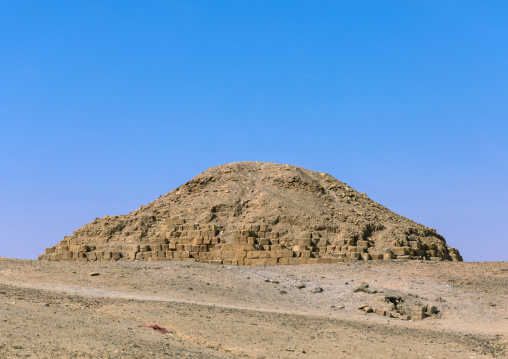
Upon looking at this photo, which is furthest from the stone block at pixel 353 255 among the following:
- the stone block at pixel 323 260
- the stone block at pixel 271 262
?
the stone block at pixel 271 262

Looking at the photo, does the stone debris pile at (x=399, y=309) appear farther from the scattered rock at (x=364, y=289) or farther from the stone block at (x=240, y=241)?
the stone block at (x=240, y=241)

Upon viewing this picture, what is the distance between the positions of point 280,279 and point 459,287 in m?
7.03

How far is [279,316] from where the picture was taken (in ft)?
63.4

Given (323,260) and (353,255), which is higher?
(353,255)

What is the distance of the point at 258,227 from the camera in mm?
34312

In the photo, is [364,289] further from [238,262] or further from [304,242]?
[238,262]

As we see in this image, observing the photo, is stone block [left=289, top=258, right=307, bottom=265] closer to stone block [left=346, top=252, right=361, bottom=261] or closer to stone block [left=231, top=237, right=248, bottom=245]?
stone block [left=346, top=252, right=361, bottom=261]

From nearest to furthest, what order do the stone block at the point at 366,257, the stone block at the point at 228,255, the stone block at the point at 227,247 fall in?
the stone block at the point at 366,257
the stone block at the point at 228,255
the stone block at the point at 227,247

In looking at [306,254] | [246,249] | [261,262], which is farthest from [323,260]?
[246,249]

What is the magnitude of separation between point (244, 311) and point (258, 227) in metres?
14.5

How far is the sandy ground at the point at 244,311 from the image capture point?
13.4m

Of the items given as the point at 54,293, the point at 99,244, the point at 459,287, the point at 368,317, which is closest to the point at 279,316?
the point at 368,317

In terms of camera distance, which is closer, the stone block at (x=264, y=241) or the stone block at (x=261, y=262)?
the stone block at (x=261, y=262)

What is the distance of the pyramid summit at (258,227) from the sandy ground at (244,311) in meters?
2.70
